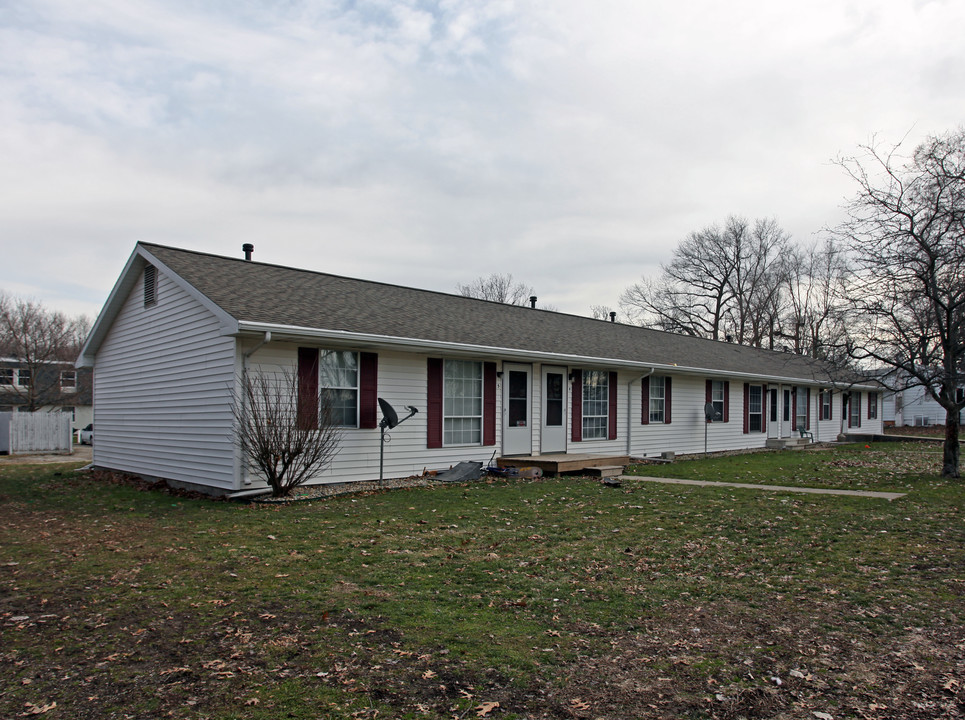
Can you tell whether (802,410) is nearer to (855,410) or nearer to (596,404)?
(855,410)

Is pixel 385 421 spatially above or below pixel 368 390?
below

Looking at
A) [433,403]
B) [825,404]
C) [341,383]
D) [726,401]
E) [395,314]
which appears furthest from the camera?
[825,404]

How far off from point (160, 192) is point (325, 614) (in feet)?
43.5

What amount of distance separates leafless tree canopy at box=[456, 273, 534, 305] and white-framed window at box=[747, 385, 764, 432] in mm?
27176

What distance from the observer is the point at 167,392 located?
1255 centimetres

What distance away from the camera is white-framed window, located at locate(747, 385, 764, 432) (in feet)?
73.6

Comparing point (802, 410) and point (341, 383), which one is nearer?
point (341, 383)

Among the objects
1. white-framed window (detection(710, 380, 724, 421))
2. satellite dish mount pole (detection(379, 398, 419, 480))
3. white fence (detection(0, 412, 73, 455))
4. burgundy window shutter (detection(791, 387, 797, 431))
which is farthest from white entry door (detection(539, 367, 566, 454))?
white fence (detection(0, 412, 73, 455))

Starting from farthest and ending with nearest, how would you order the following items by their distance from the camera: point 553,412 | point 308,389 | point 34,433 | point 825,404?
point 825,404 → point 34,433 → point 553,412 → point 308,389

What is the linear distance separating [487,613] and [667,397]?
1513cm

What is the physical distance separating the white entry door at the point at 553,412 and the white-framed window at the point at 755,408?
9734 millimetres

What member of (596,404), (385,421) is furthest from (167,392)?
(596,404)

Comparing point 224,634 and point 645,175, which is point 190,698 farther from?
point 645,175

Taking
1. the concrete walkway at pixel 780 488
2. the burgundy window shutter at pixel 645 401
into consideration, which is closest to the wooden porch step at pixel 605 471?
the concrete walkway at pixel 780 488
